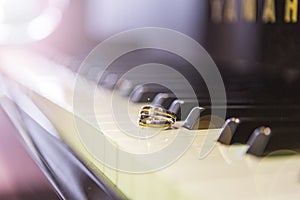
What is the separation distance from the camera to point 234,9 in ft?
4.41

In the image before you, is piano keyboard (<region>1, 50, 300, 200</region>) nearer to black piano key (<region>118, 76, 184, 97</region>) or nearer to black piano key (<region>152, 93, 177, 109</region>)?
black piano key (<region>152, 93, 177, 109</region>)

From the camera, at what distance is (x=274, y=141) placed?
0.76 meters

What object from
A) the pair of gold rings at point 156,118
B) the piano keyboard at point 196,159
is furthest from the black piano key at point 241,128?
the pair of gold rings at point 156,118

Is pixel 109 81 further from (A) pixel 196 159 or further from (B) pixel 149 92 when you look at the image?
(A) pixel 196 159

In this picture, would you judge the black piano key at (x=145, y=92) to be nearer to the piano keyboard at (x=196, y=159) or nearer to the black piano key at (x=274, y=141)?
the piano keyboard at (x=196, y=159)

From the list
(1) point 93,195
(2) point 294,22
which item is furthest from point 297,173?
(2) point 294,22

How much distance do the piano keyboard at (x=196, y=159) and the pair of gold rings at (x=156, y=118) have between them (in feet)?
0.06

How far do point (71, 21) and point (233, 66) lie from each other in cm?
212

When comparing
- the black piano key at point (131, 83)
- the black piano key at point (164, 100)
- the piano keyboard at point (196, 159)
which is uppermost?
the black piano key at point (131, 83)

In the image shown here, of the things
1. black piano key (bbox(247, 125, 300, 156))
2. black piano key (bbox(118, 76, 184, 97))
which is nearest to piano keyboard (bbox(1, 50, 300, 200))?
black piano key (bbox(247, 125, 300, 156))

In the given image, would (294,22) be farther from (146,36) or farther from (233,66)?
(146,36)

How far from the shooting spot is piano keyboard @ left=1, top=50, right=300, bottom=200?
25.0 inches

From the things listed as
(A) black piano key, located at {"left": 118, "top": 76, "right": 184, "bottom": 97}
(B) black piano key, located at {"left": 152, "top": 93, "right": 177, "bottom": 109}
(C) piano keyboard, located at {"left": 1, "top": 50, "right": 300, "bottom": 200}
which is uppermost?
(A) black piano key, located at {"left": 118, "top": 76, "right": 184, "bottom": 97}

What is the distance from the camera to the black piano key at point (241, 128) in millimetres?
821
